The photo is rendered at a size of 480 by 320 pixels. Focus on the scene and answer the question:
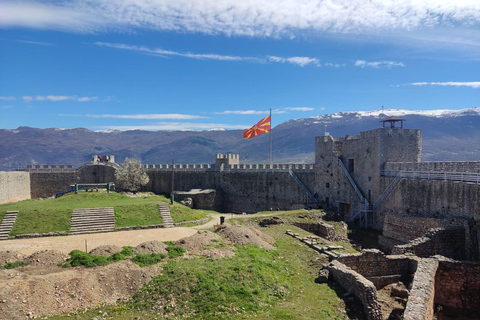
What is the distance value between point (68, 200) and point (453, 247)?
1198 inches

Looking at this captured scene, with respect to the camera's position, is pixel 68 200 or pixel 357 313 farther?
pixel 68 200

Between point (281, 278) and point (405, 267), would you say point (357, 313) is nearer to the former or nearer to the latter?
point (281, 278)

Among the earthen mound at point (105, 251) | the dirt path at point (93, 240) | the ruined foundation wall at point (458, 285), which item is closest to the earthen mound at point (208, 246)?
the dirt path at point (93, 240)

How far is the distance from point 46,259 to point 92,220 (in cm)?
1079

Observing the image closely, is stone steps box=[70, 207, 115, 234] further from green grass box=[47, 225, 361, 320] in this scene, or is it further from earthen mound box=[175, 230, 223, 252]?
green grass box=[47, 225, 361, 320]

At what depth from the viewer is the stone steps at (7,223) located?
984 inches

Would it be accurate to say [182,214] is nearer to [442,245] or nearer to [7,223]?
[7,223]

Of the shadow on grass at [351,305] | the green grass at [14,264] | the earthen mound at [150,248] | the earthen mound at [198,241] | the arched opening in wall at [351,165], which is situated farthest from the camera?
the arched opening in wall at [351,165]

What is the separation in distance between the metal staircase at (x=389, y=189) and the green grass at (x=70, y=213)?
14555 millimetres

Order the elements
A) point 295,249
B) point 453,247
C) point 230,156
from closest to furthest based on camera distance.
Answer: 1. point 453,247
2. point 295,249
3. point 230,156

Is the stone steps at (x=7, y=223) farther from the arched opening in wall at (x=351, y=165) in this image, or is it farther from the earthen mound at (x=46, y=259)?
the arched opening in wall at (x=351, y=165)

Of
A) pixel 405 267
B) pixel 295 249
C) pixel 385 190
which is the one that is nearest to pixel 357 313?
pixel 405 267

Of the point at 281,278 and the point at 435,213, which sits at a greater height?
the point at 435,213

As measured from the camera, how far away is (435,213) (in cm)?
2323
